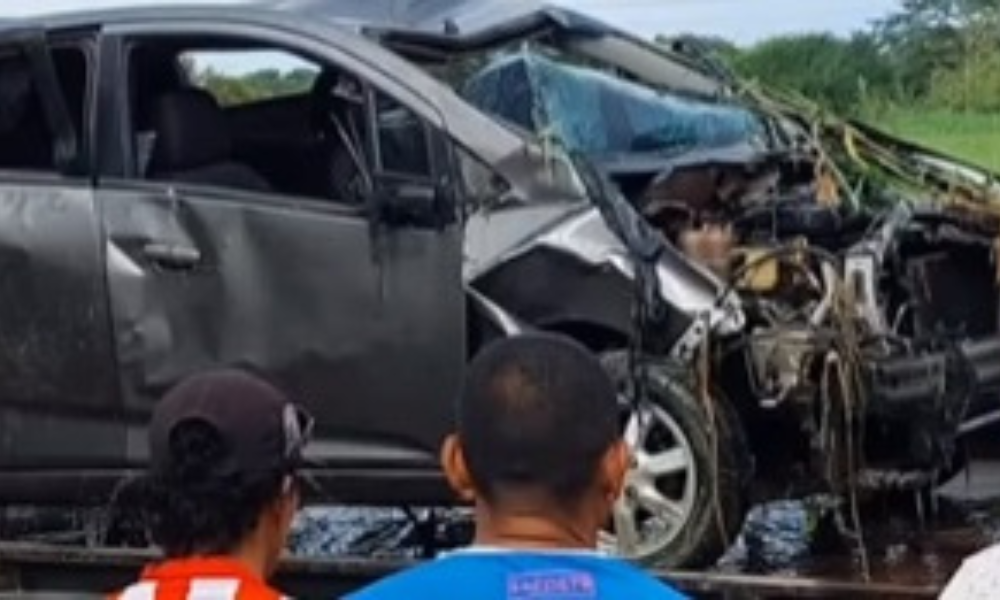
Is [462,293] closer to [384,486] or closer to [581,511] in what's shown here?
[384,486]

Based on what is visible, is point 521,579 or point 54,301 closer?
point 521,579

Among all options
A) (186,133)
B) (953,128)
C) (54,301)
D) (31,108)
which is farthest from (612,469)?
(953,128)

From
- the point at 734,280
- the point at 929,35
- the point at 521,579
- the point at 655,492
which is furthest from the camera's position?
the point at 929,35

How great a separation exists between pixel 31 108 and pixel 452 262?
1577 millimetres

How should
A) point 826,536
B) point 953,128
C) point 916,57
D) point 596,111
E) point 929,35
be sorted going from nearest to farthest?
point 826,536
point 596,111
point 953,128
point 916,57
point 929,35

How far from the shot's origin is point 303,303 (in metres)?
7.67

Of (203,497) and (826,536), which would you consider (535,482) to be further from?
(826,536)

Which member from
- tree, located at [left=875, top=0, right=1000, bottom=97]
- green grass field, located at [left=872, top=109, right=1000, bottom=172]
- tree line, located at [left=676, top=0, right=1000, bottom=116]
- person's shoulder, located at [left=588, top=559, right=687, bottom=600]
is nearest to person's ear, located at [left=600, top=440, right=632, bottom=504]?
person's shoulder, located at [left=588, top=559, right=687, bottom=600]

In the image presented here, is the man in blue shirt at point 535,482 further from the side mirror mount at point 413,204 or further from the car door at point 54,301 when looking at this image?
the car door at point 54,301

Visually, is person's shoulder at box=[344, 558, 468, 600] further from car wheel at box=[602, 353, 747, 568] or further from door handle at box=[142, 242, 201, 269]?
door handle at box=[142, 242, 201, 269]

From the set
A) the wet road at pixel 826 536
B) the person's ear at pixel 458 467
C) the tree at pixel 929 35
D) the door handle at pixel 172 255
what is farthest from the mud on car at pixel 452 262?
the tree at pixel 929 35

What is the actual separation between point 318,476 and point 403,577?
15.7 feet

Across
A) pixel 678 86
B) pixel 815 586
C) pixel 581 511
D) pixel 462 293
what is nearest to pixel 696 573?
pixel 815 586

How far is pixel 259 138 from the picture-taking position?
8.48 meters
